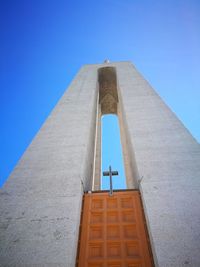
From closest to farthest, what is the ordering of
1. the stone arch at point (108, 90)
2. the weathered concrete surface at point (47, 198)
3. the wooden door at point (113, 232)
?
the weathered concrete surface at point (47, 198), the wooden door at point (113, 232), the stone arch at point (108, 90)

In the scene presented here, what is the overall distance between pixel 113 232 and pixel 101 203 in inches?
29.4

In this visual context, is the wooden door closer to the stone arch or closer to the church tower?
the church tower

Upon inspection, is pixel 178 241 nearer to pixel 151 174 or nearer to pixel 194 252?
pixel 194 252

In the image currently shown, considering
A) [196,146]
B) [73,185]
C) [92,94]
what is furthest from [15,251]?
[92,94]

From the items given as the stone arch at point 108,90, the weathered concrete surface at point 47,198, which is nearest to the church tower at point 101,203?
the weathered concrete surface at point 47,198

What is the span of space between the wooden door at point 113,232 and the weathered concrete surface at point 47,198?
410mm

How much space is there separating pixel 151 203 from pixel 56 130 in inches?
146

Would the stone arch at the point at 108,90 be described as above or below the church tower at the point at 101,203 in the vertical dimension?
above

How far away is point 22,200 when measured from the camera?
383 centimetres

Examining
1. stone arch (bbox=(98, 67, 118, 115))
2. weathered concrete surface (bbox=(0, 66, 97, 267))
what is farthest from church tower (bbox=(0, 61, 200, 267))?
stone arch (bbox=(98, 67, 118, 115))

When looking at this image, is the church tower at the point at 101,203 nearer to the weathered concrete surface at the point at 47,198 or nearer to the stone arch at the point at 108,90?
the weathered concrete surface at the point at 47,198

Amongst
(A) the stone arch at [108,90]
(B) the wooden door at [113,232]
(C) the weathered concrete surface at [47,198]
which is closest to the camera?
(C) the weathered concrete surface at [47,198]

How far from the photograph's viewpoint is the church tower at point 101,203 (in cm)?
300

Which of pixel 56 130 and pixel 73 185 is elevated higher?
pixel 56 130
